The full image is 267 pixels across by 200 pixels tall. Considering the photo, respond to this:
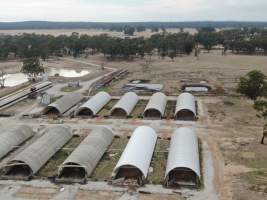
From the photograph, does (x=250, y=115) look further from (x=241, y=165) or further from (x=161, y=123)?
(x=241, y=165)

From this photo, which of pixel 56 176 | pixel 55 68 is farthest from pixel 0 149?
pixel 55 68

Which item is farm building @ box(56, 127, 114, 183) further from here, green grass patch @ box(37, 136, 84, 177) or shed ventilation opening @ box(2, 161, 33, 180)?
shed ventilation opening @ box(2, 161, 33, 180)

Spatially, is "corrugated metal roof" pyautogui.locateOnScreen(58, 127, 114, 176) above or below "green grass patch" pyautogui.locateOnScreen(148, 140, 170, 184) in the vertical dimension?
above

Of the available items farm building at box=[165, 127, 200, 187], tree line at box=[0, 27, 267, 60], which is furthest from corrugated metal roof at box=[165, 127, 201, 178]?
tree line at box=[0, 27, 267, 60]

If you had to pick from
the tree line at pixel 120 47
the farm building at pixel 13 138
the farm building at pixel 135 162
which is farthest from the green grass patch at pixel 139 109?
the tree line at pixel 120 47

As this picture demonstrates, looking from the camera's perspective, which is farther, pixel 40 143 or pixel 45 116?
pixel 45 116

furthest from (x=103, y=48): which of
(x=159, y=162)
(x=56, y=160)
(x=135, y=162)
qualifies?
(x=135, y=162)

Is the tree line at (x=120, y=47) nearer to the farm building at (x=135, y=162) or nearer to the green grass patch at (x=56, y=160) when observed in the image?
the green grass patch at (x=56, y=160)
